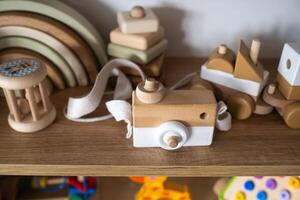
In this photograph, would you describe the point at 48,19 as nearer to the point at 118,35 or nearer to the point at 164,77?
the point at 118,35

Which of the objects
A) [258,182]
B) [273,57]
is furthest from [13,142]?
[273,57]

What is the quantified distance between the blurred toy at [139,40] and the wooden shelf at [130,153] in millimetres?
126

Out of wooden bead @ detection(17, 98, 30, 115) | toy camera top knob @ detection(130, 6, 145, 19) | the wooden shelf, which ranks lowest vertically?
the wooden shelf

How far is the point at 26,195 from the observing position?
694 mm

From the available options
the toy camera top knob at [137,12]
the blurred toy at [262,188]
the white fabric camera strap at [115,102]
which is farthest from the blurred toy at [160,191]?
the toy camera top knob at [137,12]

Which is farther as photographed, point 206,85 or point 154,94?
point 206,85

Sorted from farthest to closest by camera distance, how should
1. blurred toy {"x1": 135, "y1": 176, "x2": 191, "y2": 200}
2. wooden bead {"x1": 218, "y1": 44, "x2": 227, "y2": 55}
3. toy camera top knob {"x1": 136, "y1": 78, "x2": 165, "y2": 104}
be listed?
blurred toy {"x1": 135, "y1": 176, "x2": 191, "y2": 200} → wooden bead {"x1": 218, "y1": 44, "x2": 227, "y2": 55} → toy camera top knob {"x1": 136, "y1": 78, "x2": 165, "y2": 104}

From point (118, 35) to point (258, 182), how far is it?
379 mm

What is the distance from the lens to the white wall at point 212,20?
64 centimetres

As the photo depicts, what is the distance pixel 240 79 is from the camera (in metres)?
0.53

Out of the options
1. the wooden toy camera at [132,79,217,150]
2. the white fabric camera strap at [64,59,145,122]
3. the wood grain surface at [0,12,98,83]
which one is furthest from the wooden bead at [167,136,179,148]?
the wood grain surface at [0,12,98,83]

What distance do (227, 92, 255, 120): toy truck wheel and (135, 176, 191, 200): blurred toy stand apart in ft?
0.80

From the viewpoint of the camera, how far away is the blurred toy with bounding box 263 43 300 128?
1.64 feet

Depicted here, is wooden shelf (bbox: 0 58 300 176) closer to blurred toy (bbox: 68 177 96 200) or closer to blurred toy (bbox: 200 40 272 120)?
blurred toy (bbox: 200 40 272 120)
